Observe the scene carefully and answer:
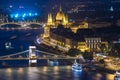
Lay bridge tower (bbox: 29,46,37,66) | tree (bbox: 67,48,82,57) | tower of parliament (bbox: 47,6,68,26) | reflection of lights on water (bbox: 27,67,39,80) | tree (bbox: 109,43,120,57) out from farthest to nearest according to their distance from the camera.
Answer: tower of parliament (bbox: 47,6,68,26)
tree (bbox: 67,48,82,57)
tree (bbox: 109,43,120,57)
bridge tower (bbox: 29,46,37,66)
reflection of lights on water (bbox: 27,67,39,80)

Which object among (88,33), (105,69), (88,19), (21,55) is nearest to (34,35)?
(88,19)

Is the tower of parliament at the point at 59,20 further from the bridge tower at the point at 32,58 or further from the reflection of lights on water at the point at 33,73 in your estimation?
the reflection of lights on water at the point at 33,73

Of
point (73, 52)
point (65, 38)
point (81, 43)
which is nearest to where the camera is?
point (73, 52)

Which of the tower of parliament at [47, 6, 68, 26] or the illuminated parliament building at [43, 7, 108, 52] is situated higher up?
the tower of parliament at [47, 6, 68, 26]

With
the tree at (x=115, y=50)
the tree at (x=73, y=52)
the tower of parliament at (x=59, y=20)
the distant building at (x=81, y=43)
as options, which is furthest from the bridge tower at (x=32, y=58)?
the tower of parliament at (x=59, y=20)

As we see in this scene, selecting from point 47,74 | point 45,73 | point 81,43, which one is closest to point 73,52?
point 81,43

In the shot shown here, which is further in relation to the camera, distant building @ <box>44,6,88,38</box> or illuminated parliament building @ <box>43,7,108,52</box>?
distant building @ <box>44,6,88,38</box>

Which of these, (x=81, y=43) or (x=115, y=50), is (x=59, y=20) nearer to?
(x=81, y=43)

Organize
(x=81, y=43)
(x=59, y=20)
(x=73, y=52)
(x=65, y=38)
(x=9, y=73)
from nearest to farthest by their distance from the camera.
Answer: (x=9, y=73) → (x=73, y=52) → (x=81, y=43) → (x=65, y=38) → (x=59, y=20)

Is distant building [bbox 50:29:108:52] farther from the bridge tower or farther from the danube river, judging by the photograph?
the danube river

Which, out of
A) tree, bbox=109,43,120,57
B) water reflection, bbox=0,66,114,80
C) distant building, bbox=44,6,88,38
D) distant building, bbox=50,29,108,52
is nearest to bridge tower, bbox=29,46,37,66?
water reflection, bbox=0,66,114,80

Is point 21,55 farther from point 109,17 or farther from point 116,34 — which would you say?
point 109,17

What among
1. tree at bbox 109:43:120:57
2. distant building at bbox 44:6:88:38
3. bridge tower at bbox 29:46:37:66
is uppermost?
distant building at bbox 44:6:88:38
